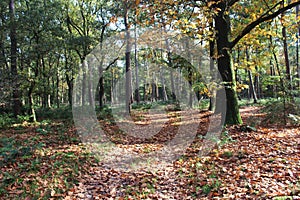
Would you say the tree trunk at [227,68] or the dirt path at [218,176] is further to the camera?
the tree trunk at [227,68]

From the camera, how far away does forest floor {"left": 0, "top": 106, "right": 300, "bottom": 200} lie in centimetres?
389

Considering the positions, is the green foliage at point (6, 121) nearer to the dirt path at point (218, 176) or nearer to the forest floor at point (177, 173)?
the forest floor at point (177, 173)

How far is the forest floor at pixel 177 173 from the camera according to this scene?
12.8ft

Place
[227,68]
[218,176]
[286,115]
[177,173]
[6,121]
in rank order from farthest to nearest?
1. [6,121]
2. [286,115]
3. [227,68]
4. [177,173]
5. [218,176]

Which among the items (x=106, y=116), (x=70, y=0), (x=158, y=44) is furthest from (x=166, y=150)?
(x=70, y=0)

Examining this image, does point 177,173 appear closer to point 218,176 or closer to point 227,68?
point 218,176

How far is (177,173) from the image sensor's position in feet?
16.5

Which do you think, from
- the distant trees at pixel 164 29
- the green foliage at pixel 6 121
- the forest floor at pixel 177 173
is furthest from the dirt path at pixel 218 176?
the green foliage at pixel 6 121

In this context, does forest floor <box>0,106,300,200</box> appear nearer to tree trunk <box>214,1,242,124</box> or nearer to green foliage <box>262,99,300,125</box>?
green foliage <box>262,99,300,125</box>

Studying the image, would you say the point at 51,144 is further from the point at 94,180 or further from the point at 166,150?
the point at 166,150

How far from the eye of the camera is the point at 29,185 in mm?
4352

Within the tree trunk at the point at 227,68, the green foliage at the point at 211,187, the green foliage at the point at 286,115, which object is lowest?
the green foliage at the point at 211,187

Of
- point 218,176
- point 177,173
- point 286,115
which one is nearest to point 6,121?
point 177,173

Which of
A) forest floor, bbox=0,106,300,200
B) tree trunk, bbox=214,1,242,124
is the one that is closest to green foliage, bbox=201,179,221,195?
forest floor, bbox=0,106,300,200
